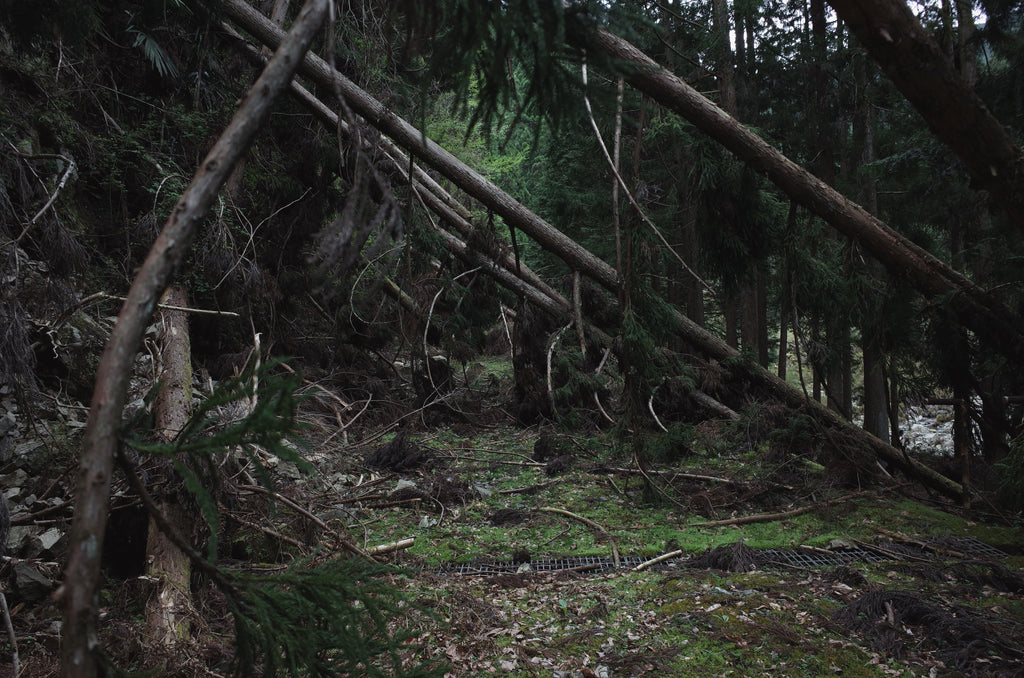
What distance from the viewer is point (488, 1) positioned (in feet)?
5.81

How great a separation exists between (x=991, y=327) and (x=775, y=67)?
8541mm

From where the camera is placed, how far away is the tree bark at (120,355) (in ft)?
3.39

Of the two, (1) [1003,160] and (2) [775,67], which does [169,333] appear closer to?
(1) [1003,160]

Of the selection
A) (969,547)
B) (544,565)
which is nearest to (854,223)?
(969,547)

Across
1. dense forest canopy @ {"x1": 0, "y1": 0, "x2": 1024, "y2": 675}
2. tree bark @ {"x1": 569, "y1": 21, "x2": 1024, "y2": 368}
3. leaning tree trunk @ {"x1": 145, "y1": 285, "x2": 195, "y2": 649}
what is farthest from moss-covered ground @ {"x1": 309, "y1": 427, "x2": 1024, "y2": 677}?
tree bark @ {"x1": 569, "y1": 21, "x2": 1024, "y2": 368}

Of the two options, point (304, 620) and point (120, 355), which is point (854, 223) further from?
point (120, 355)

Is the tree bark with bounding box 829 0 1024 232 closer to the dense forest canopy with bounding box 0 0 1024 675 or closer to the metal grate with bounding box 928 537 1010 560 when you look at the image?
the dense forest canopy with bounding box 0 0 1024 675

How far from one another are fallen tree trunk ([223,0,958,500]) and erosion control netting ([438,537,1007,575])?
1.56 m

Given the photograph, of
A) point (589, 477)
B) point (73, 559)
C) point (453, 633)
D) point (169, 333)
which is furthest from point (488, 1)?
point (589, 477)

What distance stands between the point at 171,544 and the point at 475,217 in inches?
217

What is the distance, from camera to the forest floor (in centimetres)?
277

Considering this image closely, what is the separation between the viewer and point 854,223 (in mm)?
4594

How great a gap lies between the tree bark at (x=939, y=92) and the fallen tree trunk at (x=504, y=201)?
4.18 feet

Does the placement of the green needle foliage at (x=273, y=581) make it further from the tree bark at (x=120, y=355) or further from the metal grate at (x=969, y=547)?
the metal grate at (x=969, y=547)
